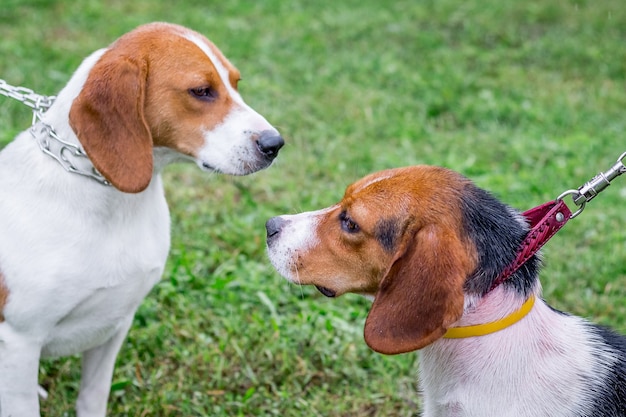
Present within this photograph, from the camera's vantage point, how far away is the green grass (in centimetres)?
514

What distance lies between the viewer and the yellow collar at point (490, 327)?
3451 mm

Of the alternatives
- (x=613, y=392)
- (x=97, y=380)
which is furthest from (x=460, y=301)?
(x=97, y=380)

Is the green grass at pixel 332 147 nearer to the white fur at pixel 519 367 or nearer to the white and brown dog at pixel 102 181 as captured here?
the white and brown dog at pixel 102 181

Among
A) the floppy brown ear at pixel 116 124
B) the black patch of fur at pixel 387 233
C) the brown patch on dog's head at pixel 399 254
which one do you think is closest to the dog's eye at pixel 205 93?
the floppy brown ear at pixel 116 124

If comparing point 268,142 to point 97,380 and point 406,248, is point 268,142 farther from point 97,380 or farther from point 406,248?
point 97,380

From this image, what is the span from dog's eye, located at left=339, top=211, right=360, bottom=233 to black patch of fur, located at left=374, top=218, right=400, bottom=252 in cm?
12

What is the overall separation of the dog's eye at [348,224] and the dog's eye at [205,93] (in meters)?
0.99

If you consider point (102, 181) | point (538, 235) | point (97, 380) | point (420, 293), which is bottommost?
point (97, 380)

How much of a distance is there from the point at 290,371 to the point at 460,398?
1.80m

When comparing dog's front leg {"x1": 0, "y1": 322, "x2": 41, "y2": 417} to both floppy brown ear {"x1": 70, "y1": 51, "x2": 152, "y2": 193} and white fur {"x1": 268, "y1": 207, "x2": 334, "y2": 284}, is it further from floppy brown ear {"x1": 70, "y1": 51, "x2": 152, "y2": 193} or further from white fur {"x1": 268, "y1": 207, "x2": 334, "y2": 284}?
white fur {"x1": 268, "y1": 207, "x2": 334, "y2": 284}

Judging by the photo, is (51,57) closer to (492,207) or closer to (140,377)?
(140,377)

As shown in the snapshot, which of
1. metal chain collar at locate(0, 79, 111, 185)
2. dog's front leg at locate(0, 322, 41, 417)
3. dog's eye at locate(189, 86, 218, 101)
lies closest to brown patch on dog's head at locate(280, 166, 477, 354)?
dog's eye at locate(189, 86, 218, 101)

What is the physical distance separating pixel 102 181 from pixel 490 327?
1.87m

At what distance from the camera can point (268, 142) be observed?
4191 millimetres
